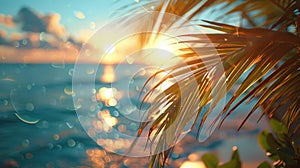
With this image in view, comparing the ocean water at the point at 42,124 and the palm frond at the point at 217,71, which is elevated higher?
the ocean water at the point at 42,124

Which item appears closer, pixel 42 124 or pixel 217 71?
pixel 217 71

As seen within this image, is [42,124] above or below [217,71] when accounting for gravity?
above

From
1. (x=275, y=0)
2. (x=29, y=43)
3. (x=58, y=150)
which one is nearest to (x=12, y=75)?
(x=29, y=43)

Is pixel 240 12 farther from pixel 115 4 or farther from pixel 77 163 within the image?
pixel 77 163

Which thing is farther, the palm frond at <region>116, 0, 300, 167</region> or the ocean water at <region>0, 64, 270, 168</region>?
the ocean water at <region>0, 64, 270, 168</region>

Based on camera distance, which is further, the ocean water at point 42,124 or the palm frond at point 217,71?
the ocean water at point 42,124

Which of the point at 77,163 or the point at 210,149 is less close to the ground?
the point at 77,163

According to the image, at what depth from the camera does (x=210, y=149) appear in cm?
200

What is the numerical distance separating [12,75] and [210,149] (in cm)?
130

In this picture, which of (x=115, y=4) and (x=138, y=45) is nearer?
(x=138, y=45)

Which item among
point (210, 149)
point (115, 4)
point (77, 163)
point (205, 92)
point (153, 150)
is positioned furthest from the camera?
point (77, 163)

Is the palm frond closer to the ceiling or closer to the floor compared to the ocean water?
closer to the floor

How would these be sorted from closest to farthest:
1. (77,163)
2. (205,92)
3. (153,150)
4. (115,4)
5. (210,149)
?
1. (205,92)
2. (153,150)
3. (115,4)
4. (210,149)
5. (77,163)

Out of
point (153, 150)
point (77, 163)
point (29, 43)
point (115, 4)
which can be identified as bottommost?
point (153, 150)
